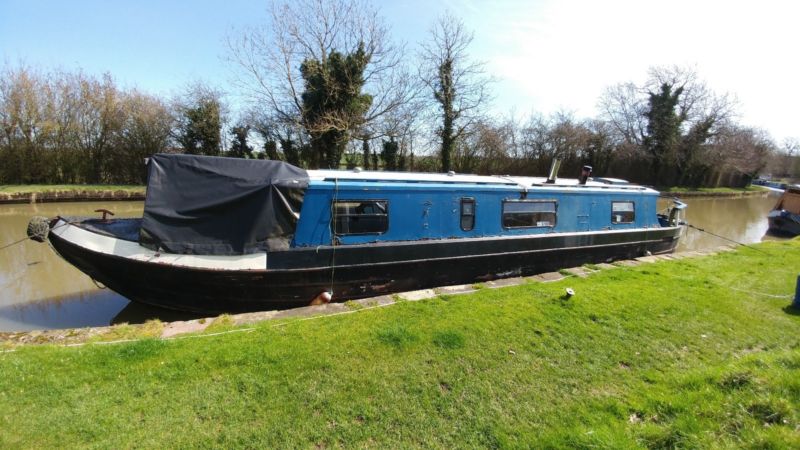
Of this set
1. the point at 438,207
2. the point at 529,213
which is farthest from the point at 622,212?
the point at 438,207

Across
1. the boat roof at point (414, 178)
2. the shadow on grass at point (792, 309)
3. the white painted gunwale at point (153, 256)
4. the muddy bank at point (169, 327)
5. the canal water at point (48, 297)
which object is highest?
the boat roof at point (414, 178)

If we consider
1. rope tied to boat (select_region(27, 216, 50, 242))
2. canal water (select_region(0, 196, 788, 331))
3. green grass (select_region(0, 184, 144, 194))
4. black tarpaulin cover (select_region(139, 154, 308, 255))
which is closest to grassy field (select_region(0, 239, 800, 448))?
black tarpaulin cover (select_region(139, 154, 308, 255))

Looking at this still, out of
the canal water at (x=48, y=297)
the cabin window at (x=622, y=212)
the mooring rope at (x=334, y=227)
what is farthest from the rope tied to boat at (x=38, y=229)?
the cabin window at (x=622, y=212)

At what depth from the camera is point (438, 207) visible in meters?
6.22

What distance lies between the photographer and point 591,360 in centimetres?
348

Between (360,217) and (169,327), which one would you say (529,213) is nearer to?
(360,217)

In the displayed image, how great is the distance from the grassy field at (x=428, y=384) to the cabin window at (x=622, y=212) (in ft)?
14.3

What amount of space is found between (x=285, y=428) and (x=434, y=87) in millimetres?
19686

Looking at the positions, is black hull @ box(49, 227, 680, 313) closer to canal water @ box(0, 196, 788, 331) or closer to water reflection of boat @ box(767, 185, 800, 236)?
canal water @ box(0, 196, 788, 331)

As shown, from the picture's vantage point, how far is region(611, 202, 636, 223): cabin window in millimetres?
8508

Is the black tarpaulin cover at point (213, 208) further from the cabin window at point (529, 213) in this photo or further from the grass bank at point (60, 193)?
the grass bank at point (60, 193)

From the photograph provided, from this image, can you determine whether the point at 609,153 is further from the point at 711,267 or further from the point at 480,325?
the point at 480,325

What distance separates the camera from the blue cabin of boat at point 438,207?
17.8 ft

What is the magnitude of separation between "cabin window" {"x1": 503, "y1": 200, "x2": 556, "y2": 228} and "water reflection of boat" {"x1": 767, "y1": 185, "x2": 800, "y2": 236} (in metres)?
16.0
